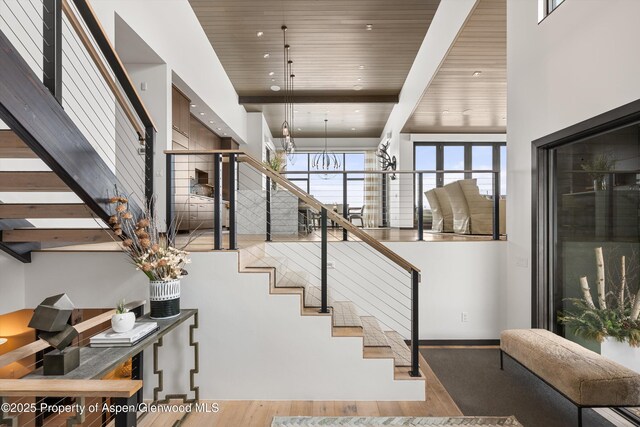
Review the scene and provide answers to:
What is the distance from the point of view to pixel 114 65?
2535 millimetres

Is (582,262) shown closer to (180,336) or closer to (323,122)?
(180,336)

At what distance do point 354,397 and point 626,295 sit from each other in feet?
6.88

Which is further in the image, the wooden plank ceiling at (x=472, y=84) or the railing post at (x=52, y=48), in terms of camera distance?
the wooden plank ceiling at (x=472, y=84)

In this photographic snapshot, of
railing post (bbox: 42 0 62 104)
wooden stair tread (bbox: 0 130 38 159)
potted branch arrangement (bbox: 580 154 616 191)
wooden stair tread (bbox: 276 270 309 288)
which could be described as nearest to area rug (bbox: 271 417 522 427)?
wooden stair tread (bbox: 276 270 309 288)

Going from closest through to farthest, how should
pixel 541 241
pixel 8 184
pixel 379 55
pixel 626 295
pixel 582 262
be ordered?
pixel 8 184 < pixel 626 295 < pixel 582 262 < pixel 541 241 < pixel 379 55

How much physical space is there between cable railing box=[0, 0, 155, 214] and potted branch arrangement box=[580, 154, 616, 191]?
337 centimetres

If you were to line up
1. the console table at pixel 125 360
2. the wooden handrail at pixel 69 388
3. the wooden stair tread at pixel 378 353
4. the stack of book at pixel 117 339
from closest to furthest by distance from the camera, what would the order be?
the wooden handrail at pixel 69 388 → the console table at pixel 125 360 → the stack of book at pixel 117 339 → the wooden stair tread at pixel 378 353

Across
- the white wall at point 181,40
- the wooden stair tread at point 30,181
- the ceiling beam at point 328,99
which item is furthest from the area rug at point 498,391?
the ceiling beam at point 328,99

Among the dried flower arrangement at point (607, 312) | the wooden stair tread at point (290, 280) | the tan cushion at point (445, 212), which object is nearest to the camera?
the dried flower arrangement at point (607, 312)

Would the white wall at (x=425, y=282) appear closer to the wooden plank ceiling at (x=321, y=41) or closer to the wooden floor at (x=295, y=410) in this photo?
the wooden floor at (x=295, y=410)

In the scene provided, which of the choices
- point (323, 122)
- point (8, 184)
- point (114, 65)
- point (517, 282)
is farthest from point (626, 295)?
point (323, 122)

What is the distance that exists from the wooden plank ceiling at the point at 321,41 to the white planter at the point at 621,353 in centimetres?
438

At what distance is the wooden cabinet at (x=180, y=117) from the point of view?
5.48m

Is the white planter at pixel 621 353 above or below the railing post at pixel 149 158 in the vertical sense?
below
